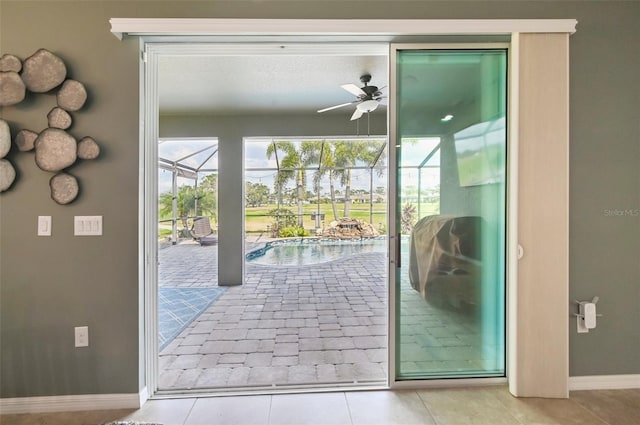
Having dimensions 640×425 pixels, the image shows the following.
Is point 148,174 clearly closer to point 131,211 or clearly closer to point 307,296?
point 131,211

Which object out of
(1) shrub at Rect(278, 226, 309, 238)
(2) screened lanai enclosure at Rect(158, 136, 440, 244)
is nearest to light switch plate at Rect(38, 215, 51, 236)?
(2) screened lanai enclosure at Rect(158, 136, 440, 244)

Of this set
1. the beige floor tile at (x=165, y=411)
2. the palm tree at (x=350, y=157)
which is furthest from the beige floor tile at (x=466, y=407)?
the palm tree at (x=350, y=157)

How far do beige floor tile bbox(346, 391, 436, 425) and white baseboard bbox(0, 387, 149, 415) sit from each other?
1387mm

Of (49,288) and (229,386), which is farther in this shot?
(229,386)

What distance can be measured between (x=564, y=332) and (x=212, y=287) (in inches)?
172

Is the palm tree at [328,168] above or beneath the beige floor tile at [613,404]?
above

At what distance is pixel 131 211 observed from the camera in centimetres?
192

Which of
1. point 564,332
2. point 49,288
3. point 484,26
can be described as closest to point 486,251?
point 564,332

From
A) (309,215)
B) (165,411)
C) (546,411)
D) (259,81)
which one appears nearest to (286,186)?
(309,215)

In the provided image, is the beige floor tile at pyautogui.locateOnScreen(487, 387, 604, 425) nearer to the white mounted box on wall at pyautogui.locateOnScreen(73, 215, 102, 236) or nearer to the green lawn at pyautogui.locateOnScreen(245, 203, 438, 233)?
the white mounted box on wall at pyautogui.locateOnScreen(73, 215, 102, 236)

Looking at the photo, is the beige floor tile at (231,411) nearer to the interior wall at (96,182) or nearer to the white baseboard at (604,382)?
A: the interior wall at (96,182)

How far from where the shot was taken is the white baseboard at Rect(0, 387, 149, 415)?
1856mm

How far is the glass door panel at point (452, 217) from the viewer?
6.79 ft

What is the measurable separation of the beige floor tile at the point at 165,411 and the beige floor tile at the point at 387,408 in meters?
1.03
